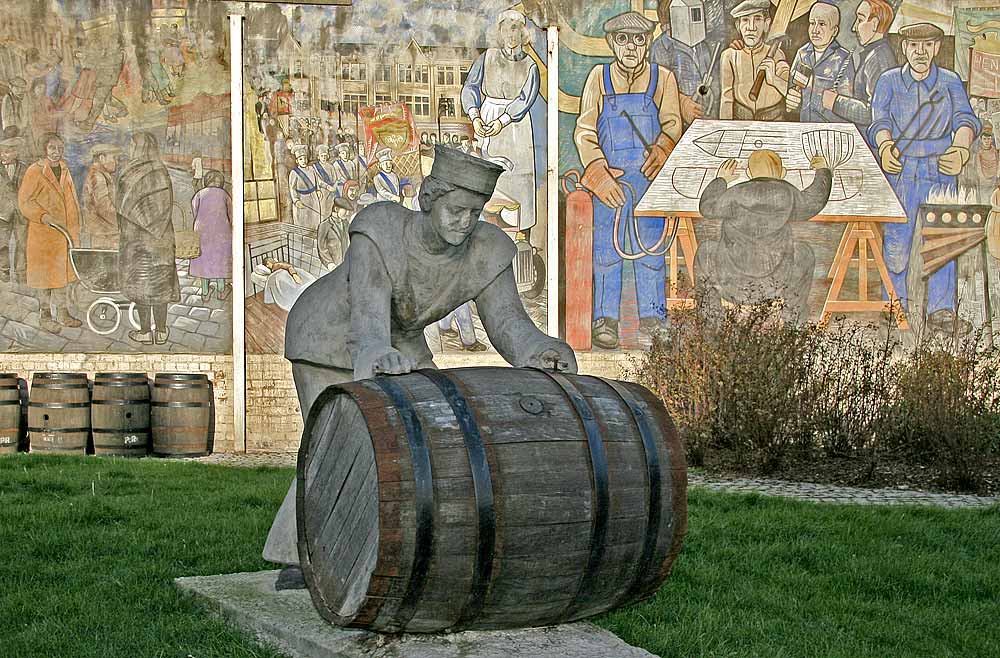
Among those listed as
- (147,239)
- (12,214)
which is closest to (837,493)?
(147,239)

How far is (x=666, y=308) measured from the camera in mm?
11930

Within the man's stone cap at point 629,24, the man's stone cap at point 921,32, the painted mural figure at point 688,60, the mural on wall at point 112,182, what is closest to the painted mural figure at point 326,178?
the mural on wall at point 112,182

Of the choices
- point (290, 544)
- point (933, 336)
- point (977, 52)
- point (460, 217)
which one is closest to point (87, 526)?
point (290, 544)

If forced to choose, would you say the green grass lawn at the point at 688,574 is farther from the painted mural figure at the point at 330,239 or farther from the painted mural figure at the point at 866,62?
the painted mural figure at the point at 866,62

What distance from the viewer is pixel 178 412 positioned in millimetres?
10820

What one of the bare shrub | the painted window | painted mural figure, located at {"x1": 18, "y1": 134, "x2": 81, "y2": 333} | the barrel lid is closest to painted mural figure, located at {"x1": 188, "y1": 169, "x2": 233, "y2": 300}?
the barrel lid

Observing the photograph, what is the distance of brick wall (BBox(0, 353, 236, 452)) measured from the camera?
11.6m

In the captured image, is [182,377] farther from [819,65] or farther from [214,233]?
[819,65]

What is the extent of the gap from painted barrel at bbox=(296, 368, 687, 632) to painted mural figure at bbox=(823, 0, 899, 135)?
945cm

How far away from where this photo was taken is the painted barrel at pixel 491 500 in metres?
3.26

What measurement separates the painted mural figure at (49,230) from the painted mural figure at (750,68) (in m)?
7.06

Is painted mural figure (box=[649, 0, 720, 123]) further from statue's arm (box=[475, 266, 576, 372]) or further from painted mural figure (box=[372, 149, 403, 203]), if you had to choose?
statue's arm (box=[475, 266, 576, 372])

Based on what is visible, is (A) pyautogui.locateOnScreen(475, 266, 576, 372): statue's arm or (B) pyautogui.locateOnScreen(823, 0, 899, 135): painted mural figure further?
(B) pyautogui.locateOnScreen(823, 0, 899, 135): painted mural figure

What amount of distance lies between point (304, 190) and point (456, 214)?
8075mm
